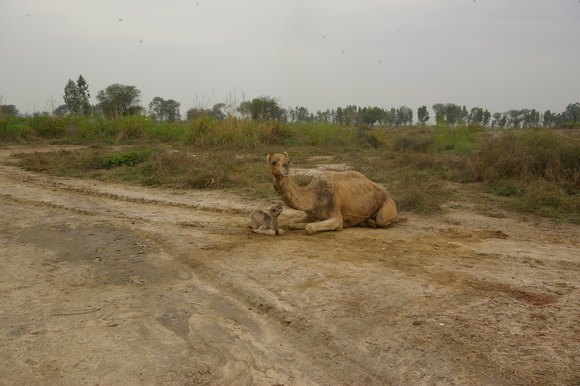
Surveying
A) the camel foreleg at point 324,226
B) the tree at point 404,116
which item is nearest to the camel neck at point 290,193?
the camel foreleg at point 324,226

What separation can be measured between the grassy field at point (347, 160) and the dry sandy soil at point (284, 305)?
2454 millimetres

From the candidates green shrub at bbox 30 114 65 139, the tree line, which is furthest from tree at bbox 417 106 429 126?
green shrub at bbox 30 114 65 139

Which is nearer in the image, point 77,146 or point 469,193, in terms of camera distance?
point 469,193

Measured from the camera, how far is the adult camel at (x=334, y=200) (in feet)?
23.1

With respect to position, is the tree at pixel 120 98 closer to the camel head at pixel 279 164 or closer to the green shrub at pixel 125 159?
the green shrub at pixel 125 159

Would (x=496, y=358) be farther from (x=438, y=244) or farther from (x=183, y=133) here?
(x=183, y=133)

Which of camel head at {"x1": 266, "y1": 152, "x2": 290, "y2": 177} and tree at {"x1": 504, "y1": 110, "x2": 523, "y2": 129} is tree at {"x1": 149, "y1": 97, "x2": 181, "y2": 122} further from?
camel head at {"x1": 266, "y1": 152, "x2": 290, "y2": 177}

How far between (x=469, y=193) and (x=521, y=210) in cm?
193

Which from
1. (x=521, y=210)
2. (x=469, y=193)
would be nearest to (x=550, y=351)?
(x=521, y=210)

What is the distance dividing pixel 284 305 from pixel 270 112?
81.4ft

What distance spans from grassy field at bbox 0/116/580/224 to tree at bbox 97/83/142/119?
10815 mm

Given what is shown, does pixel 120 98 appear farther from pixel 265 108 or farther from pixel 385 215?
pixel 385 215

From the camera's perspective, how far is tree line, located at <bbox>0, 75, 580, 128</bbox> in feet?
84.2

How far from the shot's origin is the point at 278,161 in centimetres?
677
